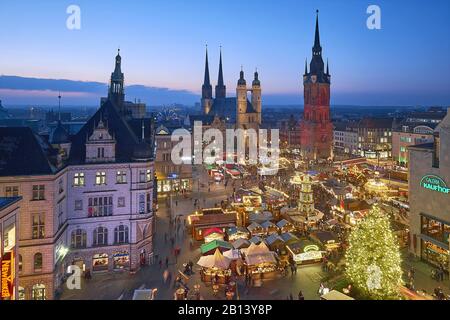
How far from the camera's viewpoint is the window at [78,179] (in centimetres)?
2866

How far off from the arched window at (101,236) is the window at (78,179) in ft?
13.1

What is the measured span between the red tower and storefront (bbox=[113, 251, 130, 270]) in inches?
3214

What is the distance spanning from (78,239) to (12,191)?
687 centimetres

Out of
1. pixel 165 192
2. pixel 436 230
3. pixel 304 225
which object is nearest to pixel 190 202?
pixel 165 192

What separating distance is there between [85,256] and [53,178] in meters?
7.44

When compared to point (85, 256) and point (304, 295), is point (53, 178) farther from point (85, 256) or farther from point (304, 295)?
point (304, 295)

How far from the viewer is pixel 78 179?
28750mm

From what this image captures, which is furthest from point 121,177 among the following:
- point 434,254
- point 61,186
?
point 434,254

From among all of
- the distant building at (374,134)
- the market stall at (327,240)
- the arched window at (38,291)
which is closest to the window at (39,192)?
the arched window at (38,291)

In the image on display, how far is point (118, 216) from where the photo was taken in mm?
29375

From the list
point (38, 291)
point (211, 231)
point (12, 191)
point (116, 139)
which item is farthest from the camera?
point (211, 231)

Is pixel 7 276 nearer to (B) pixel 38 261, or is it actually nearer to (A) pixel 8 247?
(A) pixel 8 247

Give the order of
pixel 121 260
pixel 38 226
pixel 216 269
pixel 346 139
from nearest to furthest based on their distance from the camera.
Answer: pixel 38 226, pixel 216 269, pixel 121 260, pixel 346 139

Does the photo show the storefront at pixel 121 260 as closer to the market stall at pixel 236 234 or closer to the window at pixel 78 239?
the window at pixel 78 239
